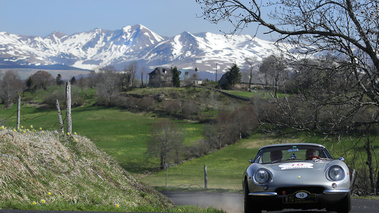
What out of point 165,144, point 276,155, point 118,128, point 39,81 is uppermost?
point 39,81

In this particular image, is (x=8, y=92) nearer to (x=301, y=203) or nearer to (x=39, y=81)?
(x=39, y=81)

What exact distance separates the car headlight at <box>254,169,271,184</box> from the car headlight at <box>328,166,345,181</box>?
Answer: 3.54 ft

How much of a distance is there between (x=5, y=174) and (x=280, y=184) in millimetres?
4728

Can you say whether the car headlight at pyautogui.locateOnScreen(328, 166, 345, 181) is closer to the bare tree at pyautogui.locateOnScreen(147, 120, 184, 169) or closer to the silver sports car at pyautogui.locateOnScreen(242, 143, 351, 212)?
the silver sports car at pyautogui.locateOnScreen(242, 143, 351, 212)

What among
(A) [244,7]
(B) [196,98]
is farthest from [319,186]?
(B) [196,98]

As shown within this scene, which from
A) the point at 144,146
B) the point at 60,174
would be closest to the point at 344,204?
the point at 60,174

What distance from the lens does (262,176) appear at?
8.10 metres

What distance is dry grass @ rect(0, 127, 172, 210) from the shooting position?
7.74 metres

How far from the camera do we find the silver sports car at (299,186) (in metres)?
7.75

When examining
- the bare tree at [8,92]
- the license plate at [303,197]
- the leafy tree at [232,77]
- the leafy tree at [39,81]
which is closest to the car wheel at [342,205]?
the license plate at [303,197]

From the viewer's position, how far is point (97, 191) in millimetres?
9305

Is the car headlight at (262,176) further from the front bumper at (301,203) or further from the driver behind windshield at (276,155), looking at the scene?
the driver behind windshield at (276,155)

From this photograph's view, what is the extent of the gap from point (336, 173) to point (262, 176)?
130 centimetres

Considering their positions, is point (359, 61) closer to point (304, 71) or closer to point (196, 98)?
point (304, 71)
